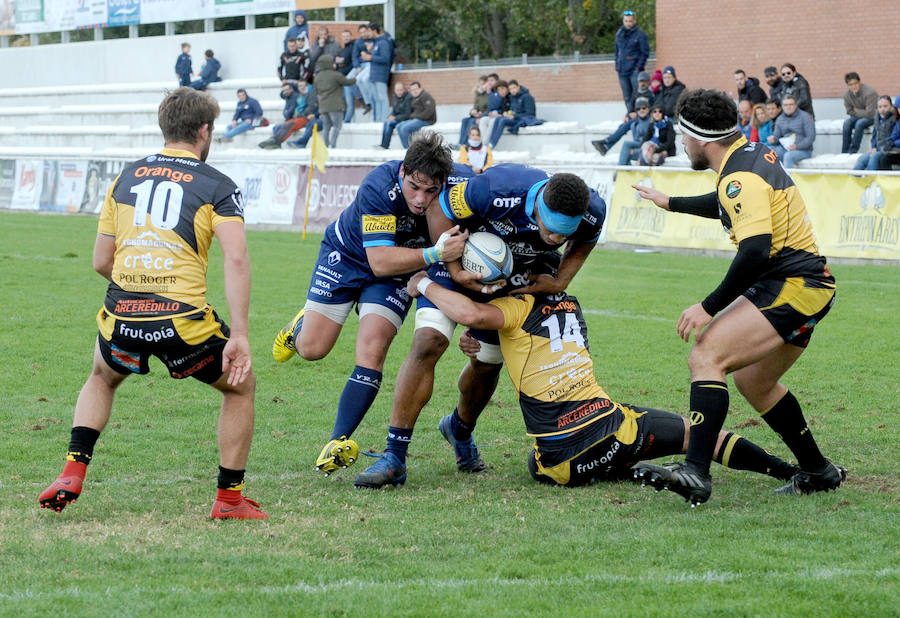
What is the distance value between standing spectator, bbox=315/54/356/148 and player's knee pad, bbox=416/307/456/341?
21.2 meters

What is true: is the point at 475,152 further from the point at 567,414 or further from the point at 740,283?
the point at 740,283

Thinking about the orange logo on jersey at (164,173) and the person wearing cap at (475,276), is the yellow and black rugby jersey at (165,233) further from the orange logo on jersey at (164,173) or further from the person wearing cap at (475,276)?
the person wearing cap at (475,276)

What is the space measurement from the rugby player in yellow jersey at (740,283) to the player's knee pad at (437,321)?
143cm

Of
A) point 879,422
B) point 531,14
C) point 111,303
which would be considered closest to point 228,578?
point 111,303

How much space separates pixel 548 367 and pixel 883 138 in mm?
13987

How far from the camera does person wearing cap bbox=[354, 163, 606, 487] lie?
242 inches

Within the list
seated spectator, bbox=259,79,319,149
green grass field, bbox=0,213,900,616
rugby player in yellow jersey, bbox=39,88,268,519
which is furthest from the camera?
seated spectator, bbox=259,79,319,149

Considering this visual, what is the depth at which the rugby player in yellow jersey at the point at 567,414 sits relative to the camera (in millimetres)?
5957

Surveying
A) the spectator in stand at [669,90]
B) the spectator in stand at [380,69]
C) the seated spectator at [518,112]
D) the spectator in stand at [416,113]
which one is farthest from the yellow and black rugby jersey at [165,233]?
the spectator in stand at [380,69]

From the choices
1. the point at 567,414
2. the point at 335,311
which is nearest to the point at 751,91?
the point at 335,311

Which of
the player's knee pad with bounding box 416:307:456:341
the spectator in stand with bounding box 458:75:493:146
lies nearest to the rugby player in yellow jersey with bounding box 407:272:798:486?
the player's knee pad with bounding box 416:307:456:341

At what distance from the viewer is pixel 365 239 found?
21.5 ft

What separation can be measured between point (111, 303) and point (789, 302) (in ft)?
10.6

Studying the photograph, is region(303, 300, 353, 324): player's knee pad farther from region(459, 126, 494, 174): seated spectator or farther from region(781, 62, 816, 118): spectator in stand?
region(459, 126, 494, 174): seated spectator
